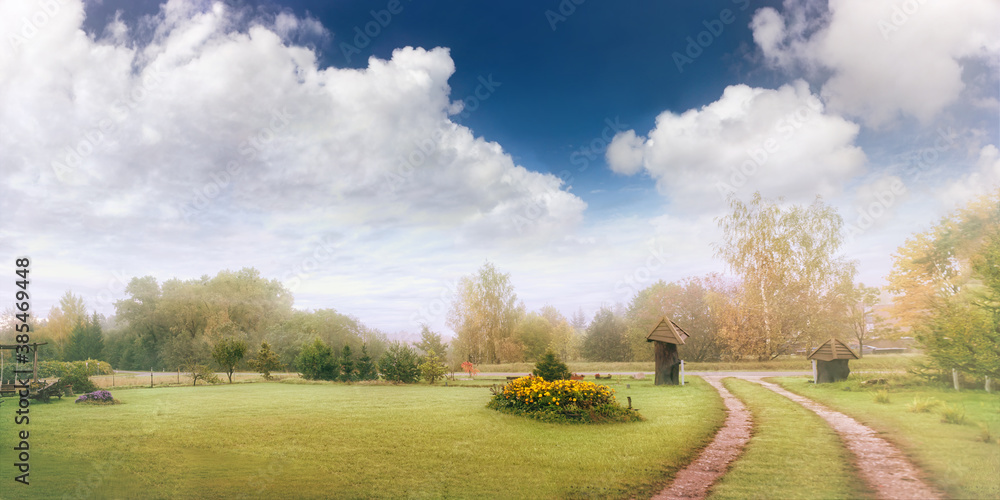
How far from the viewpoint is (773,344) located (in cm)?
2653

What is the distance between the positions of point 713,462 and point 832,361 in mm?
11152

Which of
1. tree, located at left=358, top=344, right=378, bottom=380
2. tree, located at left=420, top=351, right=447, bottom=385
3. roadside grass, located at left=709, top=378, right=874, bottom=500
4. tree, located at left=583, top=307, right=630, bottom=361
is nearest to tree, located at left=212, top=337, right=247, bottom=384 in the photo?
tree, located at left=358, top=344, right=378, bottom=380

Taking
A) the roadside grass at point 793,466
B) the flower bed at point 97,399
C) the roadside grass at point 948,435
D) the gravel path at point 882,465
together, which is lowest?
the flower bed at point 97,399

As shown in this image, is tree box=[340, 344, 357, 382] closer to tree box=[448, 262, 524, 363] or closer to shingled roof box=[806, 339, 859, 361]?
tree box=[448, 262, 524, 363]

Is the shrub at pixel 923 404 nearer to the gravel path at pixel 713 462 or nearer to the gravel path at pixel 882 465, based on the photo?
the gravel path at pixel 882 465

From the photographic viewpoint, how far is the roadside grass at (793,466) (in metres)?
6.26

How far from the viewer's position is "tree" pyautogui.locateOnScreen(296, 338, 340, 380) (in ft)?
99.3

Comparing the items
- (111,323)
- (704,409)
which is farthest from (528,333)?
(111,323)

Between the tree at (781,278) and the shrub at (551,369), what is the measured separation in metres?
13.5

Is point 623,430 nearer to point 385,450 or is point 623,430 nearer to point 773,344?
point 385,450

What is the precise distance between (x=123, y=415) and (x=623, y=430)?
586 inches

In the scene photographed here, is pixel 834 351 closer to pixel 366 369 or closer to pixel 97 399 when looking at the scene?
pixel 366 369

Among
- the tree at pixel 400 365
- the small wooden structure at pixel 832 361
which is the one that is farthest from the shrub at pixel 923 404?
the tree at pixel 400 365

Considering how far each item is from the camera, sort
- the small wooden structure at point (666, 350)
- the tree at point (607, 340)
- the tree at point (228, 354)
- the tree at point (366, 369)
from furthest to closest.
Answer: the tree at point (228, 354) → the tree at point (366, 369) → the tree at point (607, 340) → the small wooden structure at point (666, 350)
